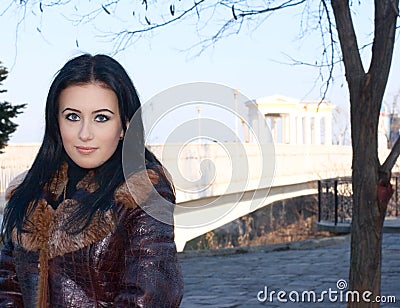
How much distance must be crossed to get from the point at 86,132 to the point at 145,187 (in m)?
0.23

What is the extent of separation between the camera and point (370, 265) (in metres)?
4.61

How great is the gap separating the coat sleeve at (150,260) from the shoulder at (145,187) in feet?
0.06

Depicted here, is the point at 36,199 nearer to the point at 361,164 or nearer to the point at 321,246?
the point at 361,164

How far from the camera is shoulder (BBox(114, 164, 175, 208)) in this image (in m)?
2.00

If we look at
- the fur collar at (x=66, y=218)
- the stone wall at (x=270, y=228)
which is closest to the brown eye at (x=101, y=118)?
the fur collar at (x=66, y=218)

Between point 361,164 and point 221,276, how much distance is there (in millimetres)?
5886

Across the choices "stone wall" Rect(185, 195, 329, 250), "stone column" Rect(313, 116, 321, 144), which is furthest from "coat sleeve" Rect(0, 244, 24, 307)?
"stone column" Rect(313, 116, 321, 144)

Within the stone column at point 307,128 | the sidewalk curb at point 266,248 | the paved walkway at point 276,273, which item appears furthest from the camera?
the stone column at point 307,128

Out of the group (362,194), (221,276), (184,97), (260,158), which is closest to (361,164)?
(362,194)

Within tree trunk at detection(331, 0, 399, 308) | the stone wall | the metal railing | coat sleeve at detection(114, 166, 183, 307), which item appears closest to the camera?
coat sleeve at detection(114, 166, 183, 307)

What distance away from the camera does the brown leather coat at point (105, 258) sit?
189 centimetres

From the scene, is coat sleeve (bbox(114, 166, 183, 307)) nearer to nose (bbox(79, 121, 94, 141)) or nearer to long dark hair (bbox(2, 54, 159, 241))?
long dark hair (bbox(2, 54, 159, 241))

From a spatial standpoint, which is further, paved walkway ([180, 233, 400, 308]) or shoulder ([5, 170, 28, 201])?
paved walkway ([180, 233, 400, 308])

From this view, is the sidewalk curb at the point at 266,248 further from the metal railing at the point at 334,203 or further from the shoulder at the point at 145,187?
the shoulder at the point at 145,187
